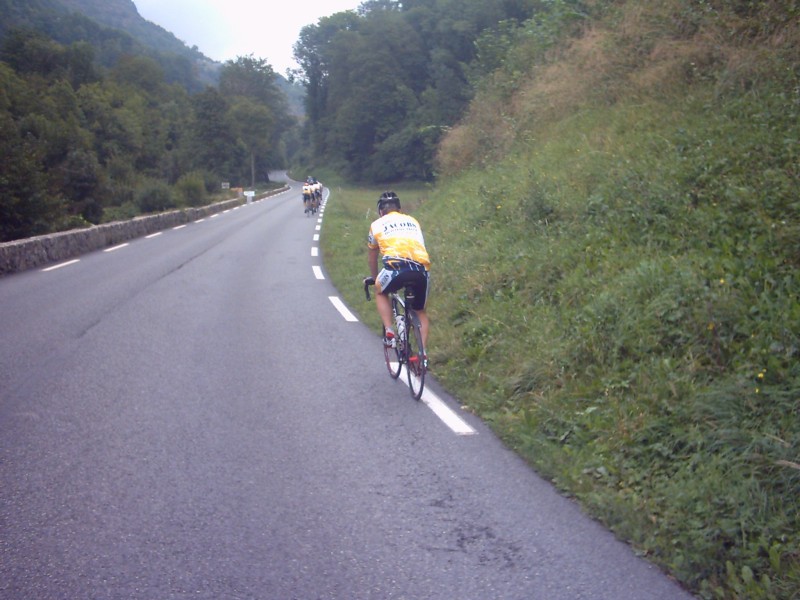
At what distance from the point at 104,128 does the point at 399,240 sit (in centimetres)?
6701

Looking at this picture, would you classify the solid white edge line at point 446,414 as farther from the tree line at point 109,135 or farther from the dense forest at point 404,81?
the dense forest at point 404,81

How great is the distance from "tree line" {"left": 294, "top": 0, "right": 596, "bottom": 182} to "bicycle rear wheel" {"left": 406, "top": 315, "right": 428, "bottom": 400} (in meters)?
25.7

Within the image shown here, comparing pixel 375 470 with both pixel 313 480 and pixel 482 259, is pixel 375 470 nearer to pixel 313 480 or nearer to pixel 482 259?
pixel 313 480

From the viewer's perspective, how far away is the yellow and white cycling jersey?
726 cm

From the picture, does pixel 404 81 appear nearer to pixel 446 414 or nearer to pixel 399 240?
pixel 399 240

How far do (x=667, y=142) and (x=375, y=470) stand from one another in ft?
22.3

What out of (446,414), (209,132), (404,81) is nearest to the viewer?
(446,414)

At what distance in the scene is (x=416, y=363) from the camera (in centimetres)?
702

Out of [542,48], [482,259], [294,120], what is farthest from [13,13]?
[482,259]

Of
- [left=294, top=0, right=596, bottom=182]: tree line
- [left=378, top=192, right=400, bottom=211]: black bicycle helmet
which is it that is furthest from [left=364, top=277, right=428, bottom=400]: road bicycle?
[left=294, top=0, right=596, bottom=182]: tree line

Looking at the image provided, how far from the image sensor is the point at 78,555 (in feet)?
13.3

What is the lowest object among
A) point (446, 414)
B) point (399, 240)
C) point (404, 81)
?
point (446, 414)

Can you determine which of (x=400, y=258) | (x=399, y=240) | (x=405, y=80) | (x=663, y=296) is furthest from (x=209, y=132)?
(x=663, y=296)

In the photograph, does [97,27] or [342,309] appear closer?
[342,309]
